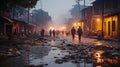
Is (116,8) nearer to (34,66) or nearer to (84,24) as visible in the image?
(84,24)

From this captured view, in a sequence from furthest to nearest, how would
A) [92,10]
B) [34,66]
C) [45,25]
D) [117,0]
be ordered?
[45,25]
[92,10]
[117,0]
[34,66]

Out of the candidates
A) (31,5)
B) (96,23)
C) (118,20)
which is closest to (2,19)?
(31,5)

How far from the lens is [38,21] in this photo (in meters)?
99.5

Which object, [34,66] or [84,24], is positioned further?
[84,24]

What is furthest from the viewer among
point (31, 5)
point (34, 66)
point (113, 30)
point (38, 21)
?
point (38, 21)

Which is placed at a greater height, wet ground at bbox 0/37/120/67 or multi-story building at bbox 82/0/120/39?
multi-story building at bbox 82/0/120/39

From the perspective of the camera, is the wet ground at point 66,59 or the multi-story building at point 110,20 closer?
the wet ground at point 66,59

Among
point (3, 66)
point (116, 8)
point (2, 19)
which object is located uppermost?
point (116, 8)

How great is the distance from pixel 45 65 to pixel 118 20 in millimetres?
26668

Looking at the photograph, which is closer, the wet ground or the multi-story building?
the wet ground

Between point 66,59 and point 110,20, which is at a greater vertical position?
point 110,20

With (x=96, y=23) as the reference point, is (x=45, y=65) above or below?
below

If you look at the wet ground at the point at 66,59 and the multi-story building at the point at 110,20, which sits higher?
the multi-story building at the point at 110,20

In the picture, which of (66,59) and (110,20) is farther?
(110,20)
